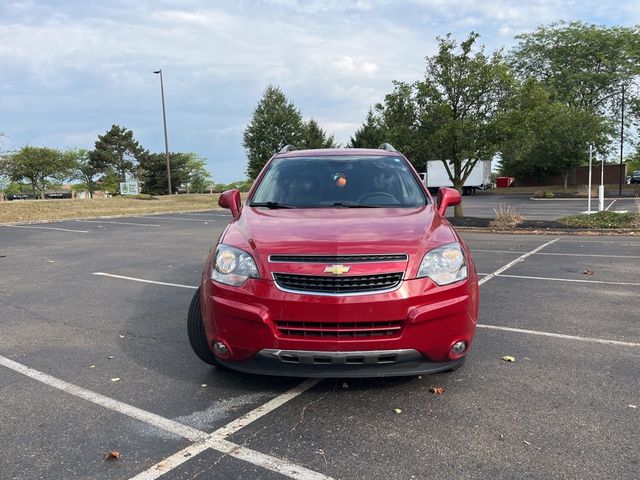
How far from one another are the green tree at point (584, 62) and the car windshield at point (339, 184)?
41385mm

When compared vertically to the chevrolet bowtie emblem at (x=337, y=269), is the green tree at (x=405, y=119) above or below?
above

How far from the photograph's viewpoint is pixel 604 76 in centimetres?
4122

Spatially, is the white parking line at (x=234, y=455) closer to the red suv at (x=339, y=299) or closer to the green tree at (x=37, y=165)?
the red suv at (x=339, y=299)

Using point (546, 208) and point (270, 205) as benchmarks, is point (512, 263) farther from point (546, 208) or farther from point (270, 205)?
point (546, 208)

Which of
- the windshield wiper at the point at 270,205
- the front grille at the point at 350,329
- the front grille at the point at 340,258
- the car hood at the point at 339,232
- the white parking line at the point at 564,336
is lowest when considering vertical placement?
the white parking line at the point at 564,336

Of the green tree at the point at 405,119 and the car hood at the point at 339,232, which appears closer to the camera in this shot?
the car hood at the point at 339,232

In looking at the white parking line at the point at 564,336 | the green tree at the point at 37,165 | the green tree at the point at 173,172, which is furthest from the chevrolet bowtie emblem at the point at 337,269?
the green tree at the point at 173,172

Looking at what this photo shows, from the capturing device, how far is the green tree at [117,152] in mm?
67250

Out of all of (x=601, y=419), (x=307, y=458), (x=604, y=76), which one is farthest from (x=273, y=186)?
(x=604, y=76)

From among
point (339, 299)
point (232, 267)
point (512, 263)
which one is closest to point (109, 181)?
point (512, 263)

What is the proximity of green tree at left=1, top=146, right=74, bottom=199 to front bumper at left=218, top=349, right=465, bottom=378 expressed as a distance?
56196 millimetres

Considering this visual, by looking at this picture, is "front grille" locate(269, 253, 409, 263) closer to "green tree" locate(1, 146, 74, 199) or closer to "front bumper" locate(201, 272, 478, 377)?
"front bumper" locate(201, 272, 478, 377)

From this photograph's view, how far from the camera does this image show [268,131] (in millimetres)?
46469

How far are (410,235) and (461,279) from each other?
0.44 m
